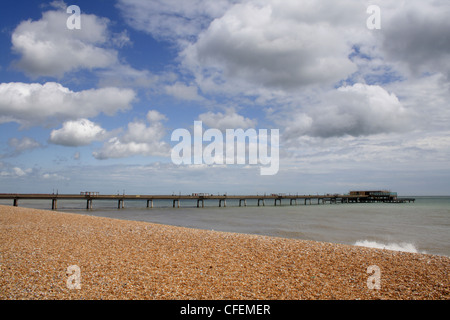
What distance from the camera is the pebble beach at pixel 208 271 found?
643 cm

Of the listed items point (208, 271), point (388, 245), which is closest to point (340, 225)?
point (388, 245)

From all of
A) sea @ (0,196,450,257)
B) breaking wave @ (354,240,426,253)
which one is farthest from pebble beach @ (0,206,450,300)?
sea @ (0,196,450,257)

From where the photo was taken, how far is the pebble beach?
643cm

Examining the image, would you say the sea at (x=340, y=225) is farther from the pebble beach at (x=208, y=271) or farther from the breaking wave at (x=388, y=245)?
the pebble beach at (x=208, y=271)

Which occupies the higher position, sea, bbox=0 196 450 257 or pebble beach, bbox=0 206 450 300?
pebble beach, bbox=0 206 450 300

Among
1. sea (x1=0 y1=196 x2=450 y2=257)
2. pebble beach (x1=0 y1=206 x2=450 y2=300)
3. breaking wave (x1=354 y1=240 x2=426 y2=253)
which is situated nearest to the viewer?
pebble beach (x1=0 y1=206 x2=450 y2=300)

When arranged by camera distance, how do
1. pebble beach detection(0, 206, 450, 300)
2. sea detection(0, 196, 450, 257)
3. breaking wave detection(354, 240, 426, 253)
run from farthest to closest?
1. sea detection(0, 196, 450, 257)
2. breaking wave detection(354, 240, 426, 253)
3. pebble beach detection(0, 206, 450, 300)

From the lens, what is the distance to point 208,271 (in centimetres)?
796

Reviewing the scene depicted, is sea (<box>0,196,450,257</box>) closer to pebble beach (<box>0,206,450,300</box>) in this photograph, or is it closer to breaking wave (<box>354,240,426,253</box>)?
breaking wave (<box>354,240,426,253</box>)

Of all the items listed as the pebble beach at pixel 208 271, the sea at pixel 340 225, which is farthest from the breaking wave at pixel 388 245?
the pebble beach at pixel 208 271

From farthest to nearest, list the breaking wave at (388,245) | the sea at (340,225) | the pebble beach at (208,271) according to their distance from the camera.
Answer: the sea at (340,225)
the breaking wave at (388,245)
the pebble beach at (208,271)

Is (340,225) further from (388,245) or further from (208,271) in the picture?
(208,271)
